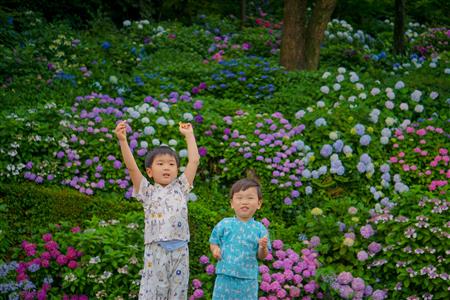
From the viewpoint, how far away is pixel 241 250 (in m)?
4.32

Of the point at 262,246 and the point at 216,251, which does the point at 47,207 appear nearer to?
the point at 216,251

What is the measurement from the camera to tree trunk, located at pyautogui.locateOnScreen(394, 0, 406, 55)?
465 inches

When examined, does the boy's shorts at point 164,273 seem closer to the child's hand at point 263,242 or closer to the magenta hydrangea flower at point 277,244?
the child's hand at point 263,242

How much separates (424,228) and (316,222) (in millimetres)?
903

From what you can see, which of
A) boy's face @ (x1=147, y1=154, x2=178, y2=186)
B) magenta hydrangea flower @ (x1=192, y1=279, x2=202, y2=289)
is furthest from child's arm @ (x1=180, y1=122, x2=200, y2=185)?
magenta hydrangea flower @ (x1=192, y1=279, x2=202, y2=289)

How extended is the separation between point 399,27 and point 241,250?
8.46 meters

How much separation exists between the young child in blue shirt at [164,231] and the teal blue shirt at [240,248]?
25cm

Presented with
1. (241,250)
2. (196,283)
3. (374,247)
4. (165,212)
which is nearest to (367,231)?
(374,247)

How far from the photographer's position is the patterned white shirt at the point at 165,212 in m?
4.41

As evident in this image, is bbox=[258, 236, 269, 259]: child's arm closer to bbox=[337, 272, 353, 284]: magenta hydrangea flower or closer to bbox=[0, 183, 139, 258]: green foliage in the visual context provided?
bbox=[337, 272, 353, 284]: magenta hydrangea flower

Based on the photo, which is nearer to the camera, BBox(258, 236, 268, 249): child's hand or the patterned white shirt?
BBox(258, 236, 268, 249): child's hand

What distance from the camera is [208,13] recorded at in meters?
14.8

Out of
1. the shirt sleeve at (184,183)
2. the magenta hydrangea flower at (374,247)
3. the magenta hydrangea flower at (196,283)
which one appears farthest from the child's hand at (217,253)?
the magenta hydrangea flower at (374,247)

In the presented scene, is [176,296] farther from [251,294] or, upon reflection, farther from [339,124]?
[339,124]
